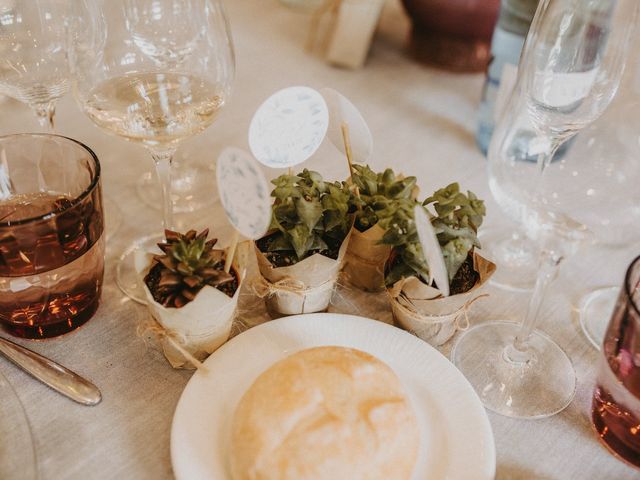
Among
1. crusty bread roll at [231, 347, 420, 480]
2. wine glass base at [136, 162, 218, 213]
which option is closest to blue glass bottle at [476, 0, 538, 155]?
wine glass base at [136, 162, 218, 213]

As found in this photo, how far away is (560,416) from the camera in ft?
1.74

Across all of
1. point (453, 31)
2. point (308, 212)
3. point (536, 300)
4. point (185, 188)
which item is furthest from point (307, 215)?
point (453, 31)

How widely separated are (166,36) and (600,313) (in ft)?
1.74

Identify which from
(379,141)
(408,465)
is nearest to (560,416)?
(408,465)

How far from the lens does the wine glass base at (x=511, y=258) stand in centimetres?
67

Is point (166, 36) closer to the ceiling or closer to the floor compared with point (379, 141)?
closer to the ceiling

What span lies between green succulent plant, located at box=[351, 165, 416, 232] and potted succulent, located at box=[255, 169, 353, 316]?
15 mm

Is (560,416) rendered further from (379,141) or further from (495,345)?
(379,141)

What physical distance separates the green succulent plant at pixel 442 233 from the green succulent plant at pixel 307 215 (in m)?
0.05

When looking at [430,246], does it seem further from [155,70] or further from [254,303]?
[155,70]

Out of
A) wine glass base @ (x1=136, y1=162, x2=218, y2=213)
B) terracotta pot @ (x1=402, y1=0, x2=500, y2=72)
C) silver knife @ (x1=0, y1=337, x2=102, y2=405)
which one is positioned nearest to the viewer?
silver knife @ (x1=0, y1=337, x2=102, y2=405)

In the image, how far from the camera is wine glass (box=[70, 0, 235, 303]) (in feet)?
1.95

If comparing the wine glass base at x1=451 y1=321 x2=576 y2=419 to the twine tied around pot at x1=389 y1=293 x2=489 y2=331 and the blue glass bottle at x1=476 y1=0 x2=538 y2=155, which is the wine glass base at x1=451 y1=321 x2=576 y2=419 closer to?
the twine tied around pot at x1=389 y1=293 x2=489 y2=331

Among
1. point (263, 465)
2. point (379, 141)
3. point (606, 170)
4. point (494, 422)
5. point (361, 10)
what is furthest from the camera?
point (361, 10)
